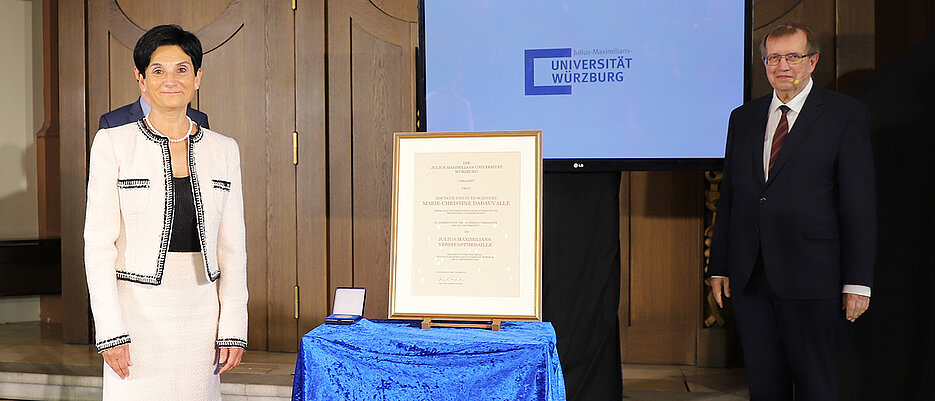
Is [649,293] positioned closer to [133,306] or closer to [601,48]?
[601,48]

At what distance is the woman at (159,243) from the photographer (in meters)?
1.66

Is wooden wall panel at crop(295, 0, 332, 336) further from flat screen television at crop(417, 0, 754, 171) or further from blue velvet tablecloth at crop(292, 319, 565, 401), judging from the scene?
blue velvet tablecloth at crop(292, 319, 565, 401)

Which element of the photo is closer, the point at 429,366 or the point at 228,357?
the point at 429,366

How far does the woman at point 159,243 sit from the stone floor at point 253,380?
156 centimetres

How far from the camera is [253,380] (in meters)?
3.38

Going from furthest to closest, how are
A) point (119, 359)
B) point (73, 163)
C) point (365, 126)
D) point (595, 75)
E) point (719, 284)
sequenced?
point (73, 163) → point (365, 126) → point (595, 75) → point (719, 284) → point (119, 359)

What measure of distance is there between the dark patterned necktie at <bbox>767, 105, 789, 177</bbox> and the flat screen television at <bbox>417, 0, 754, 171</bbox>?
0.56 metres

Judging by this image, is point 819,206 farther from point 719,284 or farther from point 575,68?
point 575,68

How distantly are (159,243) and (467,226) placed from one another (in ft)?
2.27

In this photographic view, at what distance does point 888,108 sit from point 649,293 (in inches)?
58.4

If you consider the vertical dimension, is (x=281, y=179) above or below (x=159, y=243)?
above

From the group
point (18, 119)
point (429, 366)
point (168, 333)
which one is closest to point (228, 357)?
point (168, 333)

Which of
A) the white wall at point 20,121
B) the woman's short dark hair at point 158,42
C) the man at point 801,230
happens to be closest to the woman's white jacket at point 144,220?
the woman's short dark hair at point 158,42

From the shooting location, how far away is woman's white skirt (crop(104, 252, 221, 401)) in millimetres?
1693
